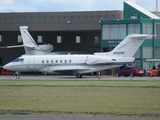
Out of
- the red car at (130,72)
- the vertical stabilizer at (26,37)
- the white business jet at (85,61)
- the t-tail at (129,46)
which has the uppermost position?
the vertical stabilizer at (26,37)

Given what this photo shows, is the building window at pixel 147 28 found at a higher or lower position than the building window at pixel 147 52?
higher

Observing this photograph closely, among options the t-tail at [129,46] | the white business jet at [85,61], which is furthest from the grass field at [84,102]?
the t-tail at [129,46]

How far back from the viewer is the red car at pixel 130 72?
54728 millimetres

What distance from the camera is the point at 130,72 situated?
181ft

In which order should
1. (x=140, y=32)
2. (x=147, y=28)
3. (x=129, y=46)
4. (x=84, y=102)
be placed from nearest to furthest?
1. (x=84, y=102)
2. (x=129, y=46)
3. (x=140, y=32)
4. (x=147, y=28)

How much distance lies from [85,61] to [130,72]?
6.81 meters

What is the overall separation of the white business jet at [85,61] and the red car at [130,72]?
12.7ft

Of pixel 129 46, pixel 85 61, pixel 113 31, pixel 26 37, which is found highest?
pixel 113 31

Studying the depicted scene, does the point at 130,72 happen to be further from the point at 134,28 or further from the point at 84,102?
the point at 84,102

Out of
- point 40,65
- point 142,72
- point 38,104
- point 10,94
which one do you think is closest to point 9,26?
point 40,65

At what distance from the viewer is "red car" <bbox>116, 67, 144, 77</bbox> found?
180 ft

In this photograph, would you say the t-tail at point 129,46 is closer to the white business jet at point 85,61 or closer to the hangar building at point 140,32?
the white business jet at point 85,61

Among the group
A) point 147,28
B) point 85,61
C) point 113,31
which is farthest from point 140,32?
point 85,61

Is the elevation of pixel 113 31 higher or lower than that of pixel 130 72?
higher
